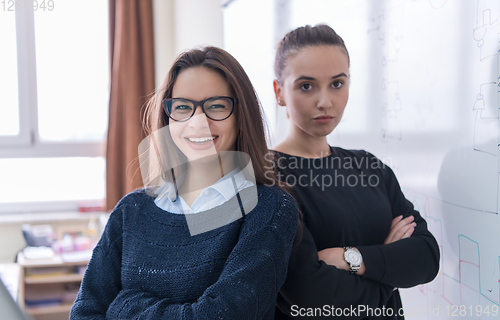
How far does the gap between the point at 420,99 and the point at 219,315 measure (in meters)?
0.88

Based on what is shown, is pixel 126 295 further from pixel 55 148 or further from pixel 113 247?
pixel 55 148

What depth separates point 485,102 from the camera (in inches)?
39.1

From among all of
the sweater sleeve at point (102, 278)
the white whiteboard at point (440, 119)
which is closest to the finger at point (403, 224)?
the white whiteboard at point (440, 119)

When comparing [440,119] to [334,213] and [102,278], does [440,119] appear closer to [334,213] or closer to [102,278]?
[334,213]

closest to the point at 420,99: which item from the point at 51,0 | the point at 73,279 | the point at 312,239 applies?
the point at 312,239

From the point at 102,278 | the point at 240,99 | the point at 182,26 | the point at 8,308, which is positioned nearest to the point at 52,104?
the point at 182,26

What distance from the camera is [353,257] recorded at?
3.33 ft

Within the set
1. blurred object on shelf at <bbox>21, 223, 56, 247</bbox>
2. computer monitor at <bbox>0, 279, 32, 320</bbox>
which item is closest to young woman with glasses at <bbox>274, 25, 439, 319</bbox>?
computer monitor at <bbox>0, 279, 32, 320</bbox>

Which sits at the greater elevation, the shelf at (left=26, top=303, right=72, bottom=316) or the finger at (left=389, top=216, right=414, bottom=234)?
the finger at (left=389, top=216, right=414, bottom=234)

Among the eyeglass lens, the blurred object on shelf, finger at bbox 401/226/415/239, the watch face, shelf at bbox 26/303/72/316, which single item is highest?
the eyeglass lens

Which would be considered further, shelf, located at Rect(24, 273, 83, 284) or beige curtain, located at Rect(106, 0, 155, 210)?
beige curtain, located at Rect(106, 0, 155, 210)

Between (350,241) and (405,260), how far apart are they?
142 mm

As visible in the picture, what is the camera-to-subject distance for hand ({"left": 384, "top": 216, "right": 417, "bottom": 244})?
1.09 metres

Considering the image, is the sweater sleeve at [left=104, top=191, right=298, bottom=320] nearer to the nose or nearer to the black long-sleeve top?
the black long-sleeve top
